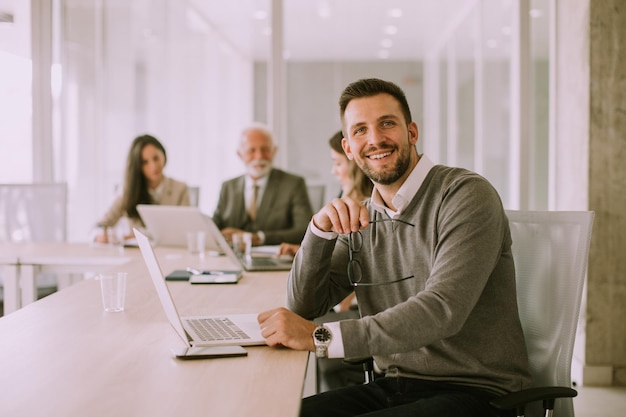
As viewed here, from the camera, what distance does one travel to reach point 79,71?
17.1 feet

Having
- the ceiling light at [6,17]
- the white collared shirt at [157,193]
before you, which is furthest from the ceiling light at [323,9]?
the ceiling light at [6,17]

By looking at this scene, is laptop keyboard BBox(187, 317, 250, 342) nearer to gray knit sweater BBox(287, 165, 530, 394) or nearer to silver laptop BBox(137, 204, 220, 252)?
gray knit sweater BBox(287, 165, 530, 394)

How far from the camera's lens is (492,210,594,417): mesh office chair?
1.51 meters

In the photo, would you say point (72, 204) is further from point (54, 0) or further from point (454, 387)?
point (454, 387)

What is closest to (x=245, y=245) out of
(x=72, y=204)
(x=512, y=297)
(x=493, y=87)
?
(x=512, y=297)

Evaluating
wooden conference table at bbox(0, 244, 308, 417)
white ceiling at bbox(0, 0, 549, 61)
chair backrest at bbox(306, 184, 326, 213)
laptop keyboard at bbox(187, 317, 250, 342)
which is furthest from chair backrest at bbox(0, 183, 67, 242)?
laptop keyboard at bbox(187, 317, 250, 342)

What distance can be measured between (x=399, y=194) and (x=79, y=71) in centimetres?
427

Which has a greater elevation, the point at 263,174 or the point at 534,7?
the point at 534,7

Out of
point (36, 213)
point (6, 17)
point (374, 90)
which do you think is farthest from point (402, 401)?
point (6, 17)

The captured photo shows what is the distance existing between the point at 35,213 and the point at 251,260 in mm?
1871

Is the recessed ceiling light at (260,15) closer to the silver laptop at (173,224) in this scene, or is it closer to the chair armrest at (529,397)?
the silver laptop at (173,224)

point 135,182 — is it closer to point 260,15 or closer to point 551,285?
point 260,15

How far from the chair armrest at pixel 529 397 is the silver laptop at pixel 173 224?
2062mm

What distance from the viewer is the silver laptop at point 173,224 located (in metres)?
3.22
